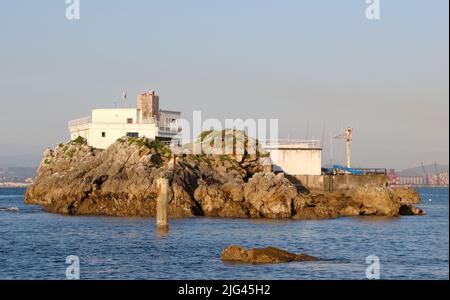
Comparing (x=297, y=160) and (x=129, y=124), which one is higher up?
(x=129, y=124)

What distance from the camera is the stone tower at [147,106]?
10175 cm

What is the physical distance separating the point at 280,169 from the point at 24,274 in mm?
55122

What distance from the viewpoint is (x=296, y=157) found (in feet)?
310

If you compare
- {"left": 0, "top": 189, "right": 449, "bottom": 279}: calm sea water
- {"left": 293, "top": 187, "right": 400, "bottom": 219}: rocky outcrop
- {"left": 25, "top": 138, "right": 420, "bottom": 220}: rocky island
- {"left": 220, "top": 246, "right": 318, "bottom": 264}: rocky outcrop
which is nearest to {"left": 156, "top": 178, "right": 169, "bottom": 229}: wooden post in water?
{"left": 0, "top": 189, "right": 449, "bottom": 279}: calm sea water

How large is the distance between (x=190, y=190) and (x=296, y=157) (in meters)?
19.5

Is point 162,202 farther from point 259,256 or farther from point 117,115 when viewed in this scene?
point 117,115

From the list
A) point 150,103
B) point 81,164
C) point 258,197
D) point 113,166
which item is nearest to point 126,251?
point 258,197

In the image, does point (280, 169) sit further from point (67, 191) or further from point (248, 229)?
point (248, 229)

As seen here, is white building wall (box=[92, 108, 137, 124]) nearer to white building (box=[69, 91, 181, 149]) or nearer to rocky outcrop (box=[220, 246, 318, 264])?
white building (box=[69, 91, 181, 149])

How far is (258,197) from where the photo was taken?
77.0 m

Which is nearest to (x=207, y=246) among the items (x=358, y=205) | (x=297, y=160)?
(x=358, y=205)

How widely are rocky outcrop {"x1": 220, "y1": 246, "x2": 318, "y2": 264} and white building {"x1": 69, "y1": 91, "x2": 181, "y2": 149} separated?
174ft

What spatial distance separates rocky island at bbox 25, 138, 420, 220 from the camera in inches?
3024

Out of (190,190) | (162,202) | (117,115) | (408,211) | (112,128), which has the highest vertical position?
(117,115)
